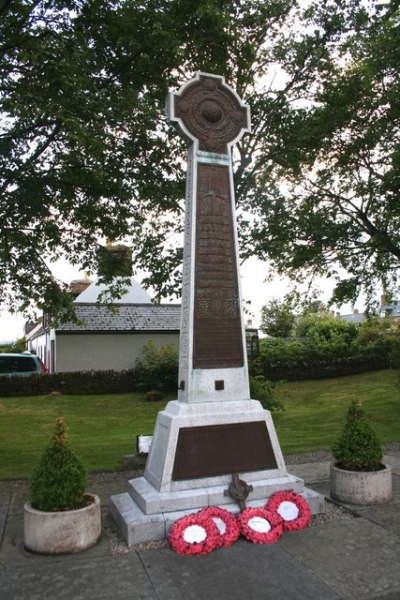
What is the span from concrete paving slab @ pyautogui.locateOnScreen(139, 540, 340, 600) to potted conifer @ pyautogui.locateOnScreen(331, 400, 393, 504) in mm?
1562

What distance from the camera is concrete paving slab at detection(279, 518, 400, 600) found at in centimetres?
415

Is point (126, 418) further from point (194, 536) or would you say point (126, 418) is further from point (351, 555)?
point (351, 555)

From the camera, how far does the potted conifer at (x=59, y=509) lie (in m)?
4.76

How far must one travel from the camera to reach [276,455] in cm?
594

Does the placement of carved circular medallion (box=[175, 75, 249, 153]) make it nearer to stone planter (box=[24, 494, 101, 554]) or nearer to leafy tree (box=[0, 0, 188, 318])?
leafy tree (box=[0, 0, 188, 318])

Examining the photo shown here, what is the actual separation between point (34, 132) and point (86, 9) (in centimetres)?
245

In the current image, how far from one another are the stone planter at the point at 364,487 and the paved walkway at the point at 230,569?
1.57 ft

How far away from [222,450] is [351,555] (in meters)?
1.74

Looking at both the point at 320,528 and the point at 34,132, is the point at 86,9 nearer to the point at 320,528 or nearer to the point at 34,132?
the point at 34,132

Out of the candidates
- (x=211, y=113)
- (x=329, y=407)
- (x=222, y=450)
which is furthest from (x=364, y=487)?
(x=329, y=407)

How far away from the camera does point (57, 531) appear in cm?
475

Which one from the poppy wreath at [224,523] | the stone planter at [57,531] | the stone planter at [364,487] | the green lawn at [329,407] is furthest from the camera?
the green lawn at [329,407]

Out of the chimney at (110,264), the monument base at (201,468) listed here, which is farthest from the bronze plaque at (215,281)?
the chimney at (110,264)

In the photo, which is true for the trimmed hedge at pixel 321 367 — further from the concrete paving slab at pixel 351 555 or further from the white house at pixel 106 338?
the concrete paving slab at pixel 351 555
